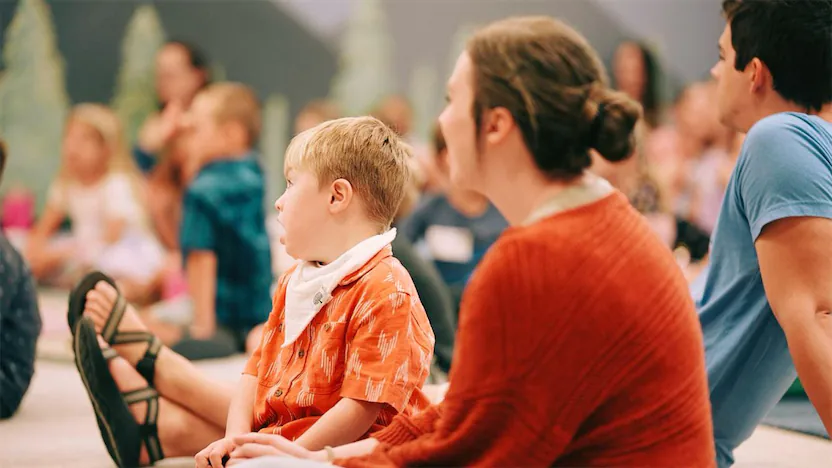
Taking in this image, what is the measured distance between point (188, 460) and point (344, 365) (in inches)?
39.0

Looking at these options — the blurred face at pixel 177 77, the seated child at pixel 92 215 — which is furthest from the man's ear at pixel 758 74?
the blurred face at pixel 177 77

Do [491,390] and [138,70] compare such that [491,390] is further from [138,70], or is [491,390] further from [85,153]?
[138,70]

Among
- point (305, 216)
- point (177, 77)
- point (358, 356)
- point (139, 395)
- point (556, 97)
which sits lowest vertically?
point (139, 395)

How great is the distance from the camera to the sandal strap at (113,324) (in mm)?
2309

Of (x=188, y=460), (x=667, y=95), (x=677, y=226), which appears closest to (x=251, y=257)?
(x=188, y=460)

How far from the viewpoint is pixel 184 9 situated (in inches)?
266

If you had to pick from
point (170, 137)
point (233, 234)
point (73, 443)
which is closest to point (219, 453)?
point (73, 443)

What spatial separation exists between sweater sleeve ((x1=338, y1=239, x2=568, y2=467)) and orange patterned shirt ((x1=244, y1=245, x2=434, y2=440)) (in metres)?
0.38

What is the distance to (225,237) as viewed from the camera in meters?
4.20

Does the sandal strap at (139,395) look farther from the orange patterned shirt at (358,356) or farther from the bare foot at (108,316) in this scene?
the orange patterned shirt at (358,356)

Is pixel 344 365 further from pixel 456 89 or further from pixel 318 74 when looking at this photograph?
pixel 318 74

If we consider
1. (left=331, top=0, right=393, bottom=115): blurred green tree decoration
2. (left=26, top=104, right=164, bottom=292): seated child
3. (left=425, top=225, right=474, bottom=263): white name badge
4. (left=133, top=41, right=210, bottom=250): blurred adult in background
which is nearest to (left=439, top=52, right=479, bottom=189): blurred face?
(left=425, top=225, right=474, bottom=263): white name badge

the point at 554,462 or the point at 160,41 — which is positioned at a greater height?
the point at 160,41

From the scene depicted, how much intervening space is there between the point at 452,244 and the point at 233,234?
108 cm
